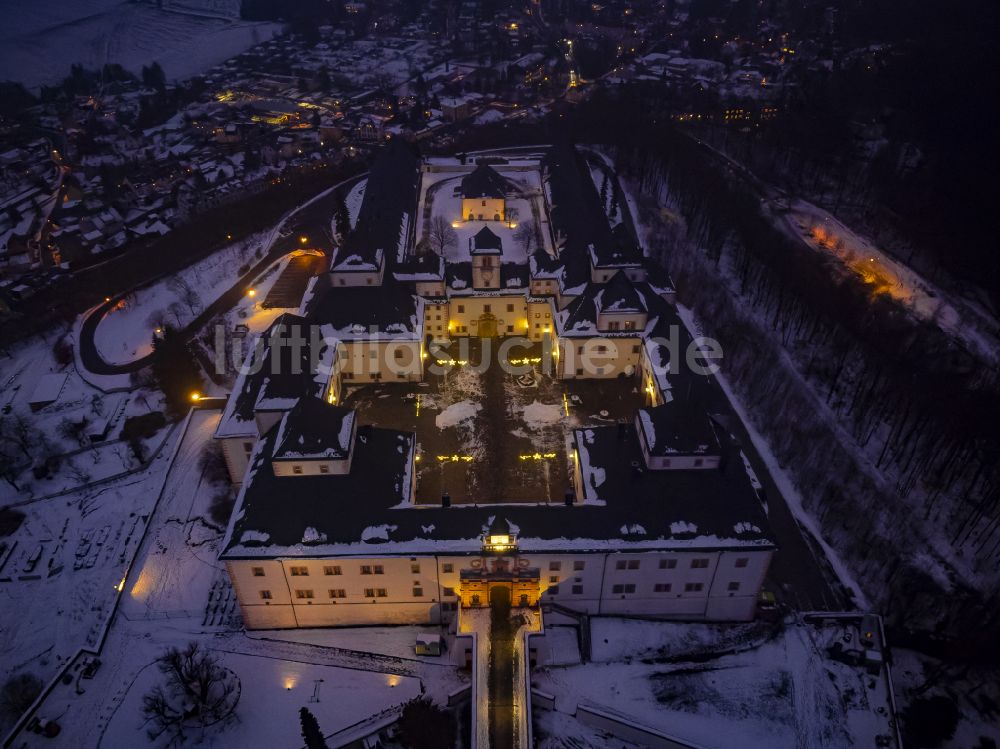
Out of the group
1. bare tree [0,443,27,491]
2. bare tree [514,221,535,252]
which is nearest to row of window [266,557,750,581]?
bare tree [0,443,27,491]

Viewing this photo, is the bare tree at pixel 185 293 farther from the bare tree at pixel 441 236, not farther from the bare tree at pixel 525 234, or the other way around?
the bare tree at pixel 525 234

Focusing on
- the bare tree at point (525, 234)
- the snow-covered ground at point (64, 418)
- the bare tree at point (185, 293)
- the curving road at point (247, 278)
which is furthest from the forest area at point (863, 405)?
the snow-covered ground at point (64, 418)

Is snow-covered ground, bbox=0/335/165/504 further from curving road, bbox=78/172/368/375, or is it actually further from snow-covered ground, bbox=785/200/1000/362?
snow-covered ground, bbox=785/200/1000/362

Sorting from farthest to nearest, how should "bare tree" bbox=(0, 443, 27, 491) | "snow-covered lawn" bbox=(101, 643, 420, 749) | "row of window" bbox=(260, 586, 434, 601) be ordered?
"bare tree" bbox=(0, 443, 27, 491), "row of window" bbox=(260, 586, 434, 601), "snow-covered lawn" bbox=(101, 643, 420, 749)

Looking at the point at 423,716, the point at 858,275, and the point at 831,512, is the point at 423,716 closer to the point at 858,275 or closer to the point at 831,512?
the point at 831,512

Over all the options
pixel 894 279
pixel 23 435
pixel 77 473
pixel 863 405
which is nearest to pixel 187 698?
pixel 77 473

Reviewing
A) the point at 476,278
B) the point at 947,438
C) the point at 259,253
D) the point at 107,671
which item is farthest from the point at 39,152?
the point at 947,438
